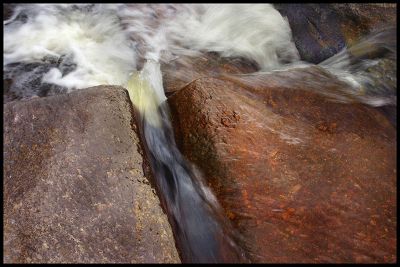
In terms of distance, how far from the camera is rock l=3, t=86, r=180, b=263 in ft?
7.90

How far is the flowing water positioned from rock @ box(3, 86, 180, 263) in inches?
12.5

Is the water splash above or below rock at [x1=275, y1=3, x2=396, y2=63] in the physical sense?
below

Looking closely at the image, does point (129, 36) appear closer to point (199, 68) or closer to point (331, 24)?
point (199, 68)

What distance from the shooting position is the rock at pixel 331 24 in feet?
15.3

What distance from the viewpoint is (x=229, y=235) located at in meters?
2.91

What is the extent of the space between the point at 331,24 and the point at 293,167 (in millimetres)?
2549

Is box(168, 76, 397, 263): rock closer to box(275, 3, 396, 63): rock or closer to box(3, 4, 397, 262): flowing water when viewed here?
box(3, 4, 397, 262): flowing water

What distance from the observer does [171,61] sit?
455 cm

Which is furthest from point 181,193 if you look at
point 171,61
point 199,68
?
point 171,61

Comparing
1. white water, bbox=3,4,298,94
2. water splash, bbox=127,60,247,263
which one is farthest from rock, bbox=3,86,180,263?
white water, bbox=3,4,298,94

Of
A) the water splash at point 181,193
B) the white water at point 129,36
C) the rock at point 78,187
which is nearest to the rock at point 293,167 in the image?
the water splash at point 181,193

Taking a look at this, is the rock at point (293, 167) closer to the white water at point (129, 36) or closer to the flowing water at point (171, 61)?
the flowing water at point (171, 61)

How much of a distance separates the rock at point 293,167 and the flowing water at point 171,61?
153 mm

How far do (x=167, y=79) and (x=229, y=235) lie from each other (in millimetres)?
1839
